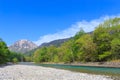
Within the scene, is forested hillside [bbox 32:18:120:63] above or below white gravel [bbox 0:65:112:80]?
above

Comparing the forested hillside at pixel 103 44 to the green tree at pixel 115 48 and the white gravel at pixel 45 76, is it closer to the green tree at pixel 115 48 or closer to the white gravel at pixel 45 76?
the green tree at pixel 115 48

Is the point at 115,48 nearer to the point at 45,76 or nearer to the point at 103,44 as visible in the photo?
the point at 103,44

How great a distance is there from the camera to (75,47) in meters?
122

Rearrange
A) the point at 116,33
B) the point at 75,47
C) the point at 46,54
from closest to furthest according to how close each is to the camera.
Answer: the point at 116,33, the point at 75,47, the point at 46,54

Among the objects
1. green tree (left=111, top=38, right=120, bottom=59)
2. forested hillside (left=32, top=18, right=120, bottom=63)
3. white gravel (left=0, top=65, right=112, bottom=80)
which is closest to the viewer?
white gravel (left=0, top=65, right=112, bottom=80)

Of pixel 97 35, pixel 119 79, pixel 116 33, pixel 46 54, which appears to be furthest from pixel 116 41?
pixel 46 54

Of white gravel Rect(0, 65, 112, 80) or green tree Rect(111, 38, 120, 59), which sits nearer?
white gravel Rect(0, 65, 112, 80)

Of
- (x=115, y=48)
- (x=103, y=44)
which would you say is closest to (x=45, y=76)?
(x=115, y=48)

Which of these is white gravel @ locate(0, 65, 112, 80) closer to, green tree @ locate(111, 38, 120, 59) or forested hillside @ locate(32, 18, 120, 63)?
green tree @ locate(111, 38, 120, 59)

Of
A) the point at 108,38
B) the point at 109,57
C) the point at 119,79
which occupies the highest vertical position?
the point at 108,38

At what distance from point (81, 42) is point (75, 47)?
1395 centimetres

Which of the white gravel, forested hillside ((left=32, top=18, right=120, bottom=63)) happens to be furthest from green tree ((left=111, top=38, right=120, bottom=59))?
the white gravel

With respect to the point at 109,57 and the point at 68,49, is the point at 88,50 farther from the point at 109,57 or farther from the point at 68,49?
the point at 68,49

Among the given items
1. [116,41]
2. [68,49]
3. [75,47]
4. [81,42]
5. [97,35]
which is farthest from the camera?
[68,49]
